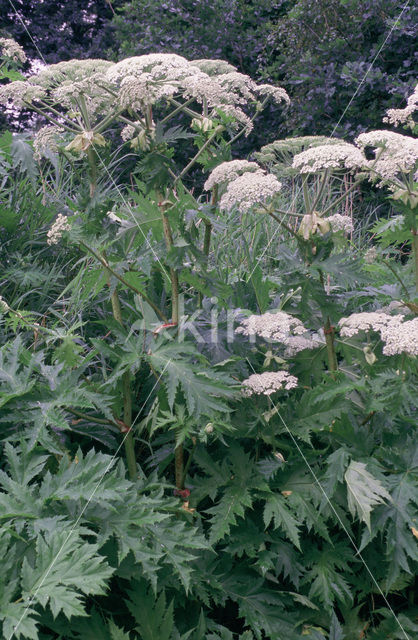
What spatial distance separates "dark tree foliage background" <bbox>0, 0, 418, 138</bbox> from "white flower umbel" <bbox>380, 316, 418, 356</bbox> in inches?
128

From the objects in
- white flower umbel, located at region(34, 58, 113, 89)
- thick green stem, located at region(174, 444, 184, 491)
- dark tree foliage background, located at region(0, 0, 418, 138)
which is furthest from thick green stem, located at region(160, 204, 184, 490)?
dark tree foliage background, located at region(0, 0, 418, 138)

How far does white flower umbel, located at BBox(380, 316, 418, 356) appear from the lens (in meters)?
1.78

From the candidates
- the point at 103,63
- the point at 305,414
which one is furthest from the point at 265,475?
the point at 103,63

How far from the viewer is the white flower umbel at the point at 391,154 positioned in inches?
80.2

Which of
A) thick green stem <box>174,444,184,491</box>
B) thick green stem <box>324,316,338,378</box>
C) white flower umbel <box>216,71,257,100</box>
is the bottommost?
thick green stem <box>174,444,184,491</box>

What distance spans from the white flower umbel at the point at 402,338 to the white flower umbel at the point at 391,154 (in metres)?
0.57

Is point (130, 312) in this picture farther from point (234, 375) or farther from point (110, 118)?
point (110, 118)

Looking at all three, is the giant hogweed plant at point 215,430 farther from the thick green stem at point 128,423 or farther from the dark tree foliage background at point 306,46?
the dark tree foliage background at point 306,46

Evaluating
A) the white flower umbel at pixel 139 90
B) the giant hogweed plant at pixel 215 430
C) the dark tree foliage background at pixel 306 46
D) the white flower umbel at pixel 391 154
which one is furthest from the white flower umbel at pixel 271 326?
the dark tree foliage background at pixel 306 46

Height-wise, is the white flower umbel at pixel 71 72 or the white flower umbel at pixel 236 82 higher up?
the white flower umbel at pixel 71 72

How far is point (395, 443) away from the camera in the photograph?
199cm

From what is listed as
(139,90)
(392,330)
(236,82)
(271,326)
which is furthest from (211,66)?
(392,330)

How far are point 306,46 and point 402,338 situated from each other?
224 inches

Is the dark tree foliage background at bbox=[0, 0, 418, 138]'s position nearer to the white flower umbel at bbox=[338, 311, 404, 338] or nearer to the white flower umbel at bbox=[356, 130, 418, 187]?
the white flower umbel at bbox=[356, 130, 418, 187]
